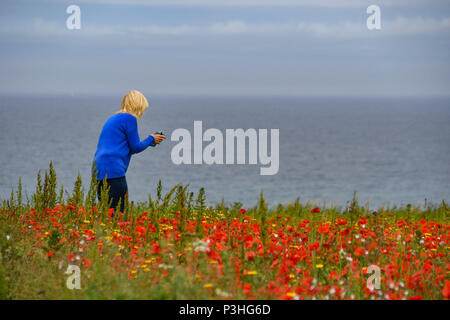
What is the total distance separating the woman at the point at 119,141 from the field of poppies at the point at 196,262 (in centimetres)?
132

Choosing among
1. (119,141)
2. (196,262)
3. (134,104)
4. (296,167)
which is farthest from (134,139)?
(296,167)

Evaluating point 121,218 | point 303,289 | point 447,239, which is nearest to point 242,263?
point 303,289

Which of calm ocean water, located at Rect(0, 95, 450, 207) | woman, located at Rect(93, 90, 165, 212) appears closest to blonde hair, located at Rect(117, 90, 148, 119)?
woman, located at Rect(93, 90, 165, 212)

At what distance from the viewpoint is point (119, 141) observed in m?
7.84

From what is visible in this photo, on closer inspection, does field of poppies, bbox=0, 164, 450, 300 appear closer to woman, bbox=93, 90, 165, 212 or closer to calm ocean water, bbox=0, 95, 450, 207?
woman, bbox=93, 90, 165, 212

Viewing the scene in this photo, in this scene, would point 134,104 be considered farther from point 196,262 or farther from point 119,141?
point 196,262

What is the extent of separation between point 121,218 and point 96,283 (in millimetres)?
2333

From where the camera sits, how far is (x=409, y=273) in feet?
16.7

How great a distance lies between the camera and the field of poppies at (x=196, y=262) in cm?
432

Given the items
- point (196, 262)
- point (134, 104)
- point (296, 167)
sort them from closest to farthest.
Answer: point (196, 262) < point (134, 104) < point (296, 167)

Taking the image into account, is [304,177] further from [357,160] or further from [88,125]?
[88,125]

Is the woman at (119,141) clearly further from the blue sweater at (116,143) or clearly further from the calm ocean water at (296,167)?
the calm ocean water at (296,167)

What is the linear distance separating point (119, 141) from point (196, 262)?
357cm
